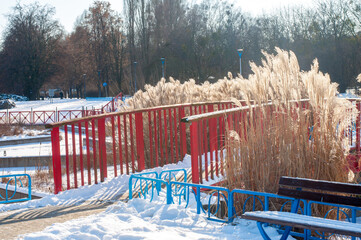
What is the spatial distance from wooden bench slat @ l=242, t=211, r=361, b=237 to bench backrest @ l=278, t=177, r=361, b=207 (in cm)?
44

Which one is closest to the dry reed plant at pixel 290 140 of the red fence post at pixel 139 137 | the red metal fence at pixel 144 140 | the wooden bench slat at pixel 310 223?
the wooden bench slat at pixel 310 223

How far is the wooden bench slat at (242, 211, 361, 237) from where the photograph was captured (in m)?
3.00

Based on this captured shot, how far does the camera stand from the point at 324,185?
381 cm

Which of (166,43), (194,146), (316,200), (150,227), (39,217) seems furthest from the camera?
(166,43)

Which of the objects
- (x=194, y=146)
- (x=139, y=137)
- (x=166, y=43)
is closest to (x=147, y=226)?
(x=194, y=146)

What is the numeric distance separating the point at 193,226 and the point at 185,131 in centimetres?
421

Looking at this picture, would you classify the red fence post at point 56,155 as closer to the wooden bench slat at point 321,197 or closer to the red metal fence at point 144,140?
the red metal fence at point 144,140

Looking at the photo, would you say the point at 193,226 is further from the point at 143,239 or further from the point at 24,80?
the point at 24,80

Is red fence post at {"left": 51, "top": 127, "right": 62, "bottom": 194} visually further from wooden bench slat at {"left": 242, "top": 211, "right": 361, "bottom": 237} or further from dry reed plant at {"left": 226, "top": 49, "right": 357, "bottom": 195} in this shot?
wooden bench slat at {"left": 242, "top": 211, "right": 361, "bottom": 237}

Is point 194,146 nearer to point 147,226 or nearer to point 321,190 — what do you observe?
point 147,226

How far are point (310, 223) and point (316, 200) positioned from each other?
0.82 m

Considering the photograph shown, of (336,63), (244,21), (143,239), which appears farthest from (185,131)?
(244,21)

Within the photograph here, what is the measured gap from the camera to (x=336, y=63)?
3609cm

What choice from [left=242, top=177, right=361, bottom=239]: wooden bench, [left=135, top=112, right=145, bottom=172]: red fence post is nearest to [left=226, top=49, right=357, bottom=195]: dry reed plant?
[left=242, top=177, right=361, bottom=239]: wooden bench
